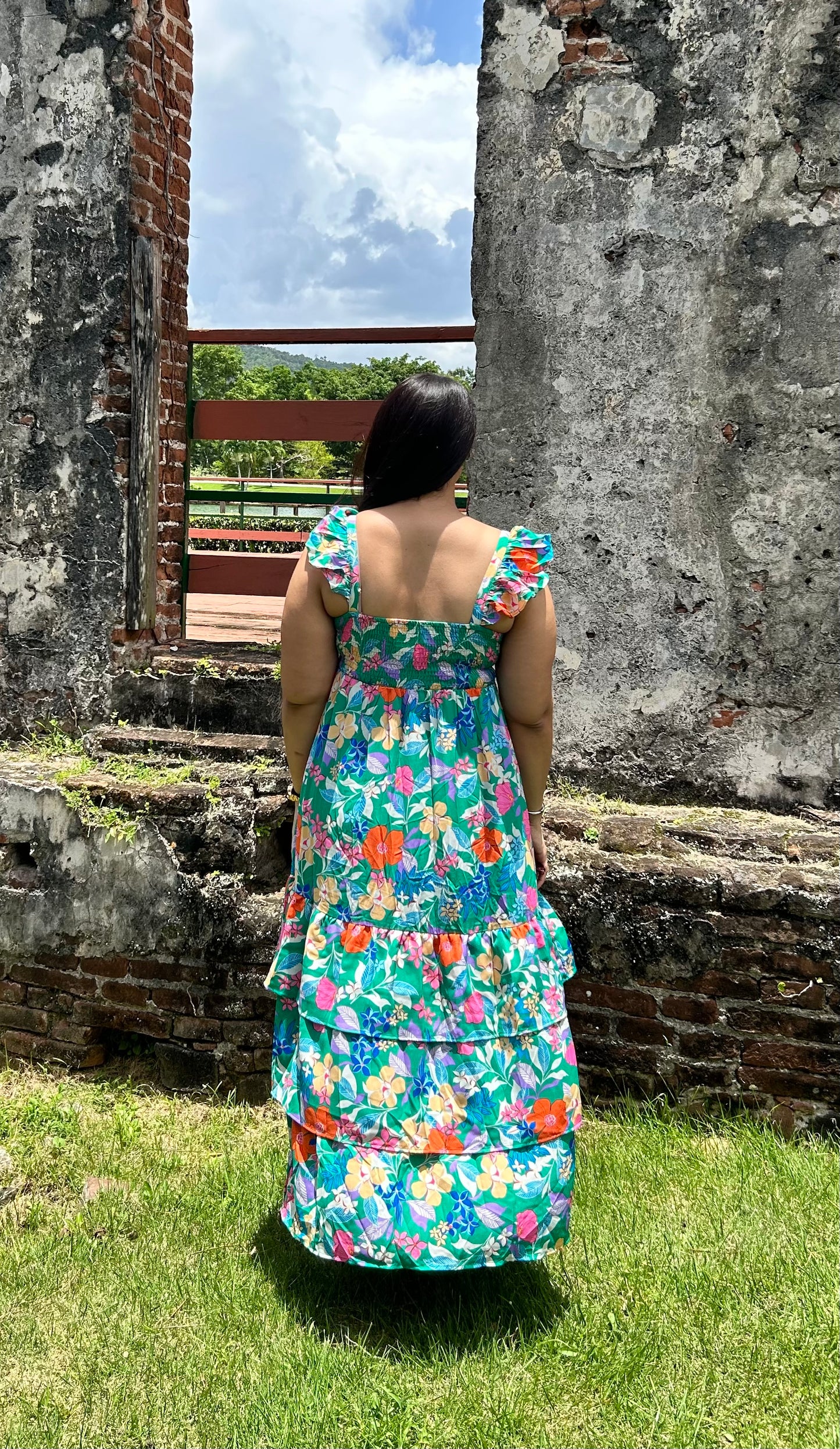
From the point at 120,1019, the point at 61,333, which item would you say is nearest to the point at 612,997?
the point at 120,1019

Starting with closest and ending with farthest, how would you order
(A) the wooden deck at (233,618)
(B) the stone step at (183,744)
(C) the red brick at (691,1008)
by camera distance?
1. (C) the red brick at (691,1008)
2. (B) the stone step at (183,744)
3. (A) the wooden deck at (233,618)

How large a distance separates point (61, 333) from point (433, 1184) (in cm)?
356

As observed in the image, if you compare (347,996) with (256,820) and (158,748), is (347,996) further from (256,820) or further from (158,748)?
(158,748)

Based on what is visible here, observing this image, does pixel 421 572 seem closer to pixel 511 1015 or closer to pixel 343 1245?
pixel 511 1015

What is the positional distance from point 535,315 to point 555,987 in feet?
7.73

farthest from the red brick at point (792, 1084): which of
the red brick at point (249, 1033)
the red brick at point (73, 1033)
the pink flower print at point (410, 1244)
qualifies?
the red brick at point (73, 1033)

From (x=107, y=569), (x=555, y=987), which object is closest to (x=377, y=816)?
(x=555, y=987)

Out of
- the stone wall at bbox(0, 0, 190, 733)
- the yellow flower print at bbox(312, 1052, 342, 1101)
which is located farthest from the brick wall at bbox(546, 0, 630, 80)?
the yellow flower print at bbox(312, 1052, 342, 1101)

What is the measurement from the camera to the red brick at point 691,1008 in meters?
3.35

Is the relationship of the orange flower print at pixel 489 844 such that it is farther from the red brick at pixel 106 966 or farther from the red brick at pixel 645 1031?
the red brick at pixel 106 966

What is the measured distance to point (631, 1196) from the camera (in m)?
2.91

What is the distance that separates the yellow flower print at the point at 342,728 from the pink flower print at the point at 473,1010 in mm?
621

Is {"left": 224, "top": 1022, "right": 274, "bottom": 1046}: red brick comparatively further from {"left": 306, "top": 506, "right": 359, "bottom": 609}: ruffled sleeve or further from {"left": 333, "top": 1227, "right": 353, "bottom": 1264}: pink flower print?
{"left": 306, "top": 506, "right": 359, "bottom": 609}: ruffled sleeve

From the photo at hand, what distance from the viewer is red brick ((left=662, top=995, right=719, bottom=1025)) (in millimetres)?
3350
